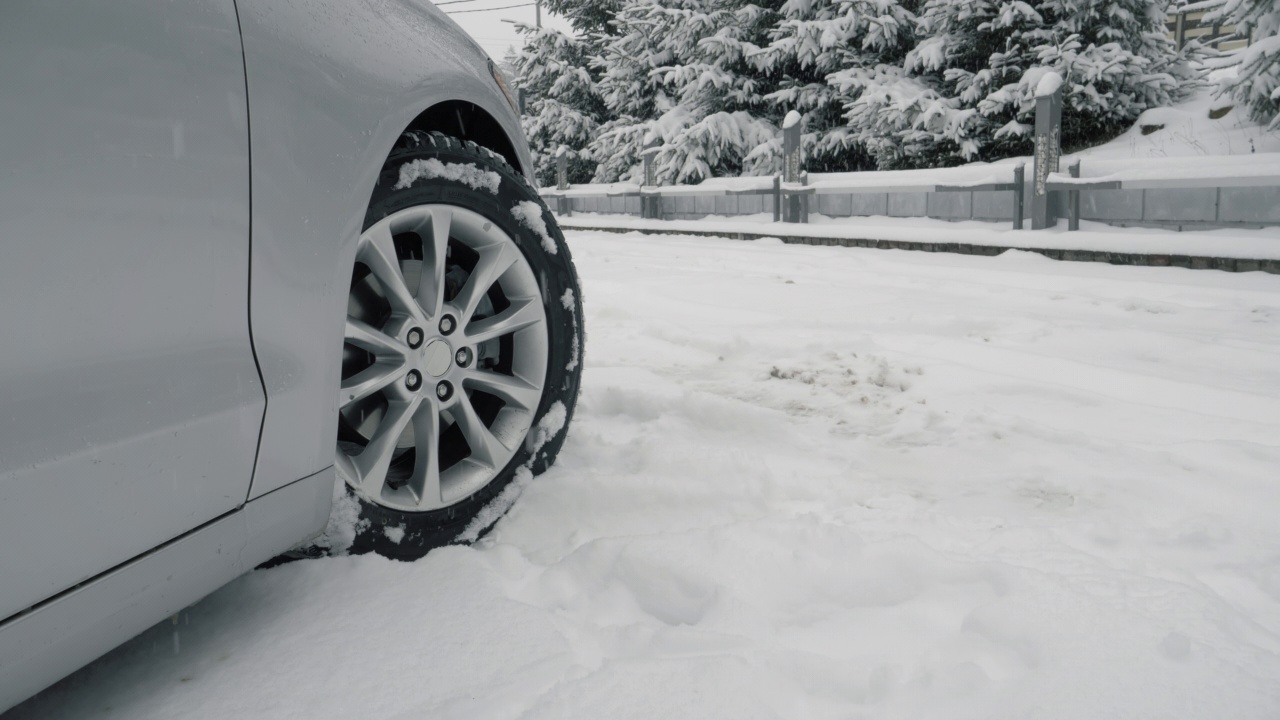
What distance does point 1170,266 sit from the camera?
7113mm

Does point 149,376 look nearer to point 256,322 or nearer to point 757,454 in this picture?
point 256,322

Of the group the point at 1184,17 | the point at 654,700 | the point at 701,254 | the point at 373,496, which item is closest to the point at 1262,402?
the point at 654,700

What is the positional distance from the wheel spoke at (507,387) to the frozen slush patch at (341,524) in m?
Result: 0.37

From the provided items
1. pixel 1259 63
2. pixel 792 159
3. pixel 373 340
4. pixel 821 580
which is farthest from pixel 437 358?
pixel 792 159

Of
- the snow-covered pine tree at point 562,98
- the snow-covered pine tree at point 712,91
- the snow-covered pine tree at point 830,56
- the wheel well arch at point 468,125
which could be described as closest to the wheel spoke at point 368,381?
the wheel well arch at point 468,125

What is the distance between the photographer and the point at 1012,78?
11.5 meters

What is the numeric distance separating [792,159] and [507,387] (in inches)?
436

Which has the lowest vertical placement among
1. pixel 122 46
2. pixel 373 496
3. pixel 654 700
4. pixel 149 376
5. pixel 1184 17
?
pixel 654 700

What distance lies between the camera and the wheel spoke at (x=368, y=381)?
169 cm

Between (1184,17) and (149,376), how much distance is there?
21837 mm

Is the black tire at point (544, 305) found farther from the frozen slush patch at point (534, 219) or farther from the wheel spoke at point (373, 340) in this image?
the wheel spoke at point (373, 340)

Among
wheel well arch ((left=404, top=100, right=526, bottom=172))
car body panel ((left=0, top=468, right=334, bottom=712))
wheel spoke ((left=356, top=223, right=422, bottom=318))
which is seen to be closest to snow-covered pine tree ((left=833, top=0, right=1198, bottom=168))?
wheel well arch ((left=404, top=100, right=526, bottom=172))

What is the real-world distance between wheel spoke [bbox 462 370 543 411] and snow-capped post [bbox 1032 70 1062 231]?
27.0 feet

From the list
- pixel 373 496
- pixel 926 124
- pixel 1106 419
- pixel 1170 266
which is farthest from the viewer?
pixel 926 124
